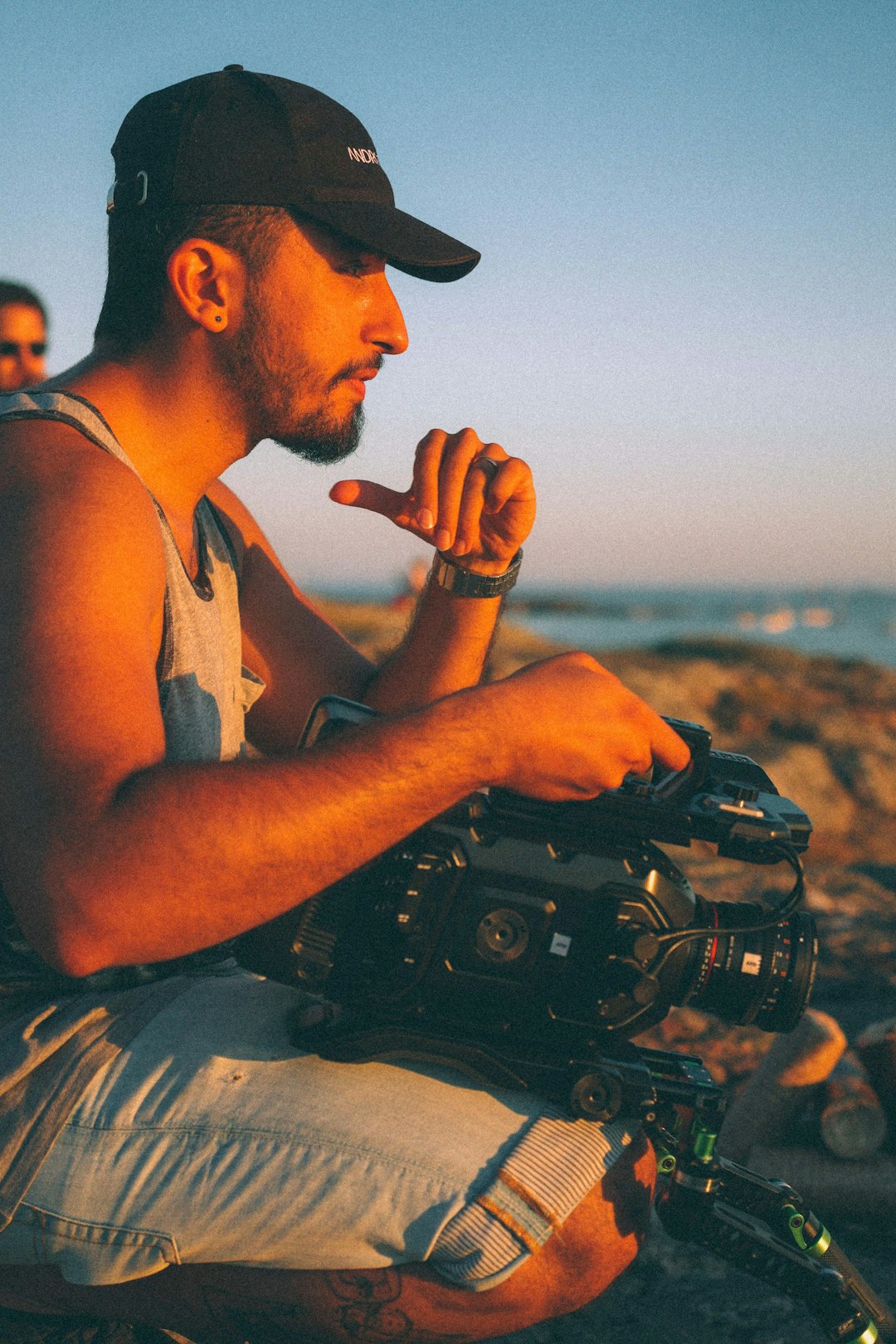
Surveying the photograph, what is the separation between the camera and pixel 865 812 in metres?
9.06

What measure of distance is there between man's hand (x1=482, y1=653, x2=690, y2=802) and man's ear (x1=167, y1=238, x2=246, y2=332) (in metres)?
1.04

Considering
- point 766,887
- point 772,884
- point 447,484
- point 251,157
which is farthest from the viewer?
point 772,884

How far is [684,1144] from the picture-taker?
1.88 metres

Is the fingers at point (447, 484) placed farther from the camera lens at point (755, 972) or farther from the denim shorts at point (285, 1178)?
the denim shorts at point (285, 1178)

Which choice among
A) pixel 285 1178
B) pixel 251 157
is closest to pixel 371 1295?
pixel 285 1178

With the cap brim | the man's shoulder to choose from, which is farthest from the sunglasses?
the man's shoulder

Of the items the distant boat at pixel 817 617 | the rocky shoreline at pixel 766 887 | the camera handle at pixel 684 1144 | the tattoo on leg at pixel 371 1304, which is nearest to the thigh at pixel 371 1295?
the tattoo on leg at pixel 371 1304

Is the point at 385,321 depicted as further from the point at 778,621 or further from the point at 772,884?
the point at 778,621

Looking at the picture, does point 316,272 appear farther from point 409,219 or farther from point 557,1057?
point 557,1057

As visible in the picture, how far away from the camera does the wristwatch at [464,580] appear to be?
2.67 meters

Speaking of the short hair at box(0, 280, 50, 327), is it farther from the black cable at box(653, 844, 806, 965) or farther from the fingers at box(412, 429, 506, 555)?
the black cable at box(653, 844, 806, 965)

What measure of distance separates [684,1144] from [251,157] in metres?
2.15

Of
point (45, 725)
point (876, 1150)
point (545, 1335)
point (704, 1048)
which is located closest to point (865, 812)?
point (704, 1048)

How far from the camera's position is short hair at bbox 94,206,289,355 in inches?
84.0
